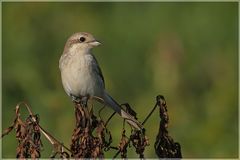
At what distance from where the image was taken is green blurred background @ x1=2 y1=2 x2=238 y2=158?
842cm

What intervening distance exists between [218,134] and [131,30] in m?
2.60

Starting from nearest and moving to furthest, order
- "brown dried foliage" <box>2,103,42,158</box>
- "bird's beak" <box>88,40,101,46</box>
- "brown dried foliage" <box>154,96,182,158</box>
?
"brown dried foliage" <box>2,103,42,158</box>
"brown dried foliage" <box>154,96,182,158</box>
"bird's beak" <box>88,40,101,46</box>

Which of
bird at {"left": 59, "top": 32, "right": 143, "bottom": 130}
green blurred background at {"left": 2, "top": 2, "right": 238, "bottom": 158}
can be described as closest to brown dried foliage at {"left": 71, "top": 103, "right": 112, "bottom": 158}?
bird at {"left": 59, "top": 32, "right": 143, "bottom": 130}

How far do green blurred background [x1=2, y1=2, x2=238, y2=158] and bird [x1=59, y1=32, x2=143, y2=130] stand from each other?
1167 mm


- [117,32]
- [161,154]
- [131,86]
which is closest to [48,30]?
[117,32]

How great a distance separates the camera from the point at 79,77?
21.6 feet

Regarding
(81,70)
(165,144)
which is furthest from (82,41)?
(165,144)

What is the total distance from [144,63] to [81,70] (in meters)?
3.08

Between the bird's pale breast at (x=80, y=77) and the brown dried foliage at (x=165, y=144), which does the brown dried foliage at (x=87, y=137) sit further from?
the bird's pale breast at (x=80, y=77)

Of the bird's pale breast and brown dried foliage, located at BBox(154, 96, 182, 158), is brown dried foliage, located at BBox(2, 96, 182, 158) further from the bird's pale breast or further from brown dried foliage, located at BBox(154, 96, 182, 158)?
the bird's pale breast

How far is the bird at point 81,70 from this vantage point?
21.6 feet

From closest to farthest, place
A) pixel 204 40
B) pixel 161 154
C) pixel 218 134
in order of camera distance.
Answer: pixel 161 154
pixel 218 134
pixel 204 40

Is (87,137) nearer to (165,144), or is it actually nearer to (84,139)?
(84,139)

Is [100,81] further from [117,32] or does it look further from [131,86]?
[117,32]
